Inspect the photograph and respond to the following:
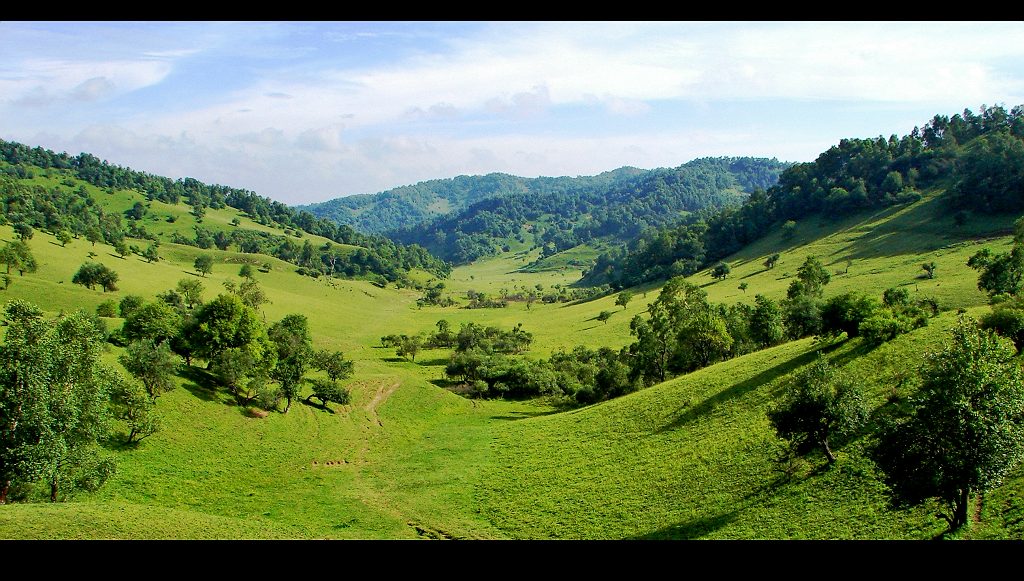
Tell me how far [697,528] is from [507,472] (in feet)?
68.0

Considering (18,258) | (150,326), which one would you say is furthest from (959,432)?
(18,258)

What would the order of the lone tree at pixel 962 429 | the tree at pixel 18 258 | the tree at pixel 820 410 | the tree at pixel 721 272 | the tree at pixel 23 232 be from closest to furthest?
the lone tree at pixel 962 429 → the tree at pixel 820 410 → the tree at pixel 18 258 → the tree at pixel 23 232 → the tree at pixel 721 272

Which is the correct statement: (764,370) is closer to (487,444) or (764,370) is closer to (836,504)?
(836,504)

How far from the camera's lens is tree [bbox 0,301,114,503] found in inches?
1223

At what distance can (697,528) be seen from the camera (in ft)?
112

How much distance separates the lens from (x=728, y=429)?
4594 cm

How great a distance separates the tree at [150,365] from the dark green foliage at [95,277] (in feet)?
225

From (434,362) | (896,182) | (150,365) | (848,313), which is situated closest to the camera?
(848,313)

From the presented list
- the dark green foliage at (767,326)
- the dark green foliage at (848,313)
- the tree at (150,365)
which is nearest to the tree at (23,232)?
the tree at (150,365)

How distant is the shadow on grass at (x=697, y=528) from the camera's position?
33500mm

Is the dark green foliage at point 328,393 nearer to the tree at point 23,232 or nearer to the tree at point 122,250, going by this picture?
the tree at point 23,232

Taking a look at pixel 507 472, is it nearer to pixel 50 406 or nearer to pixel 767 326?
pixel 50 406

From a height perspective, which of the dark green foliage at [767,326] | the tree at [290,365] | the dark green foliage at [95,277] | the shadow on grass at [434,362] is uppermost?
the dark green foliage at [95,277]
